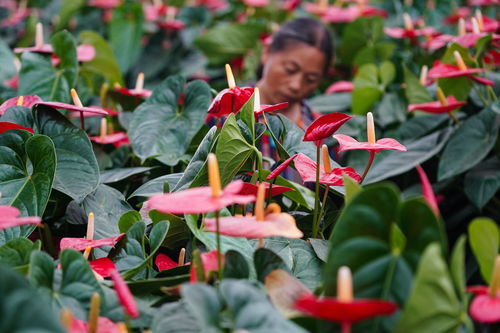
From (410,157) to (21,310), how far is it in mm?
1162

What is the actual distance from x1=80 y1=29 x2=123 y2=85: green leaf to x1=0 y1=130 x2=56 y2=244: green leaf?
3.37ft

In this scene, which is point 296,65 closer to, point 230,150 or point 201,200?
point 230,150

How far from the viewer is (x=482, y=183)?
58.4 inches

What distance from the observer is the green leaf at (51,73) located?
1472mm

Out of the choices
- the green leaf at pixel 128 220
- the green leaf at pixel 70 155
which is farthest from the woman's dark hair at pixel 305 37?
the green leaf at pixel 128 220

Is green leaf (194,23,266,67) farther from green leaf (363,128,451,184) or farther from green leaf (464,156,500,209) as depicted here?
green leaf (464,156,500,209)

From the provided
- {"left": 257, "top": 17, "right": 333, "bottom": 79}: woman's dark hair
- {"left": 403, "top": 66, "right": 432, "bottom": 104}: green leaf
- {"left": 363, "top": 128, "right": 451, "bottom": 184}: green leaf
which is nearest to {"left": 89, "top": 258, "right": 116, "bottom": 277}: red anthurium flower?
{"left": 363, "top": 128, "right": 451, "bottom": 184}: green leaf

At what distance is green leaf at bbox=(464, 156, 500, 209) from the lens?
1.46m

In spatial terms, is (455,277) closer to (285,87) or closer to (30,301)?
(30,301)

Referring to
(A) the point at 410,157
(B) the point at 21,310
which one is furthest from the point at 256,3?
(B) the point at 21,310

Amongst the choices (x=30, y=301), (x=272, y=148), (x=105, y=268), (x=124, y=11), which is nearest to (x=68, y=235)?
(x=105, y=268)

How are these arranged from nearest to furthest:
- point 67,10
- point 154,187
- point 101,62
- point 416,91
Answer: point 154,187 < point 416,91 < point 101,62 < point 67,10

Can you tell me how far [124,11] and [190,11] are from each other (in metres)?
0.53

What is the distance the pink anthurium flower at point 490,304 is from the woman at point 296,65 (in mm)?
1437
